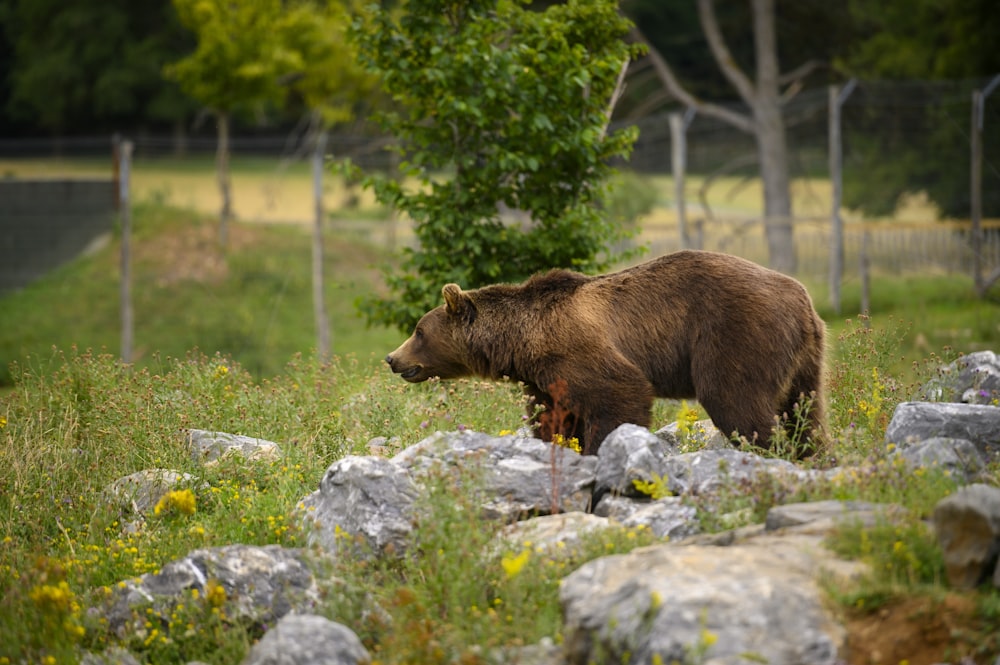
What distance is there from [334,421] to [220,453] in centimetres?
94

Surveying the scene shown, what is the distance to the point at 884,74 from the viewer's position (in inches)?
1048

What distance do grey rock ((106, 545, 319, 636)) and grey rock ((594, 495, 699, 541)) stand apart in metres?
1.48

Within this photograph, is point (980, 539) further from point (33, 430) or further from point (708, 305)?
point (33, 430)

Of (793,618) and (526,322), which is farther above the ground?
(526,322)

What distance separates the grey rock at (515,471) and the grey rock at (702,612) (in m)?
1.06

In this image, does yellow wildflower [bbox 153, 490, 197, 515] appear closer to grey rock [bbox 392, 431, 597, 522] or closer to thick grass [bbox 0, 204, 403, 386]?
grey rock [bbox 392, 431, 597, 522]

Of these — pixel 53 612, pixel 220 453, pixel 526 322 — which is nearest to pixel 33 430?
pixel 220 453

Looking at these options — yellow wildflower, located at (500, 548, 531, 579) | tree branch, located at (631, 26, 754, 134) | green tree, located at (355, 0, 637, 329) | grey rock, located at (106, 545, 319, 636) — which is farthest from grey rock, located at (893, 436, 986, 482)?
tree branch, located at (631, 26, 754, 134)

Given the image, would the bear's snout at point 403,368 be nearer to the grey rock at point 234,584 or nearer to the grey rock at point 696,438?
the grey rock at point 696,438

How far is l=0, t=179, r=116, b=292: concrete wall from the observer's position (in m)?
20.8

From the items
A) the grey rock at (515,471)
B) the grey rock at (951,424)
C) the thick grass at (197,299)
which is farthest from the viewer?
the thick grass at (197,299)

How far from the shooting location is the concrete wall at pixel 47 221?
818 inches

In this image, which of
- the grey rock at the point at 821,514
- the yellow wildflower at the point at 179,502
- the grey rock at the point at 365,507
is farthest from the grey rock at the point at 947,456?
the yellow wildflower at the point at 179,502

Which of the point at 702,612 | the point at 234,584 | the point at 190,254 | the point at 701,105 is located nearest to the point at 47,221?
the point at 190,254
